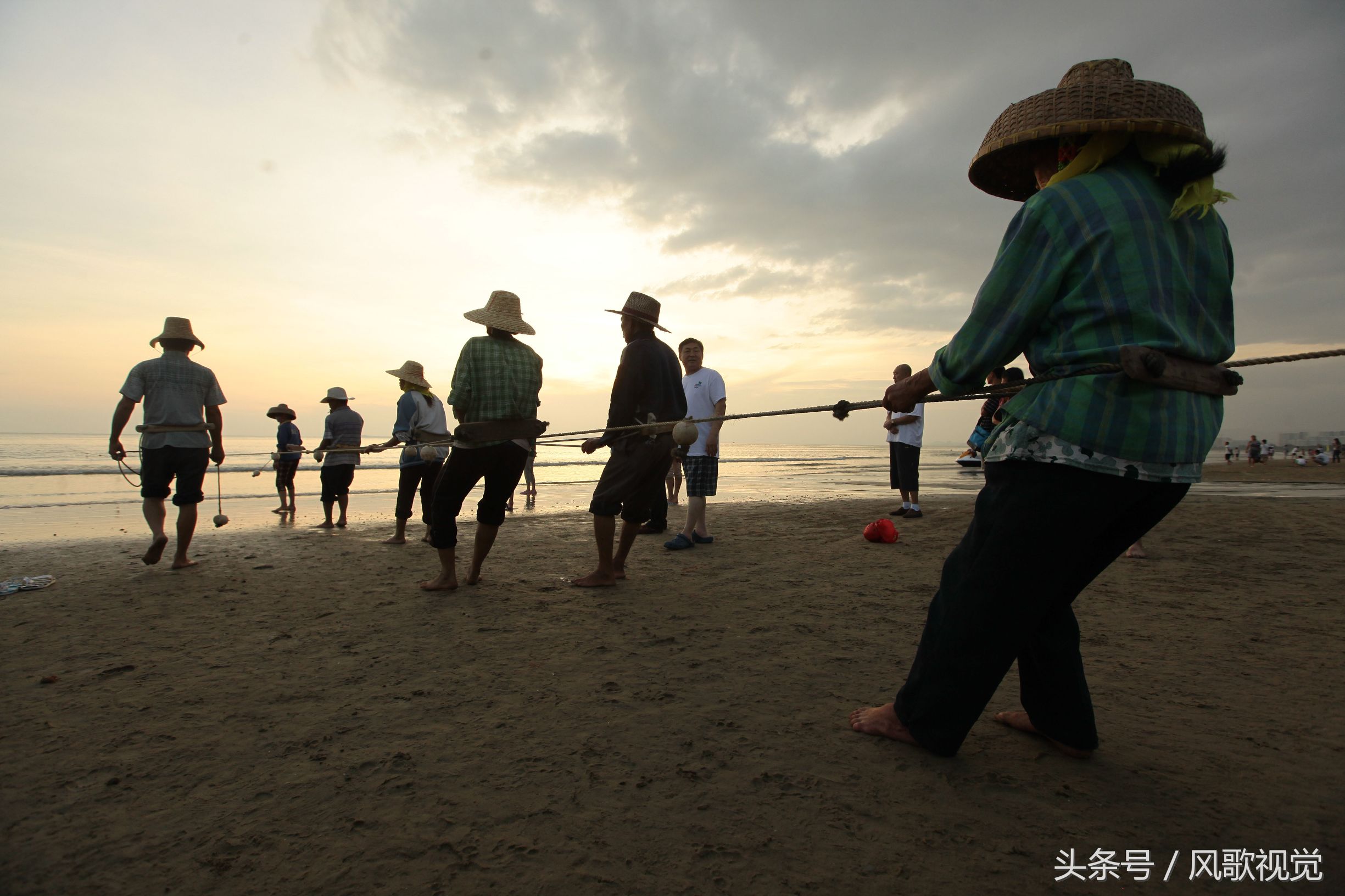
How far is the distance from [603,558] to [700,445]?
211cm

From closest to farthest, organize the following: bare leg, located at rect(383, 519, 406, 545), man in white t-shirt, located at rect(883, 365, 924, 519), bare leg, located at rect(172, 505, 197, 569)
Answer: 1. bare leg, located at rect(172, 505, 197, 569)
2. bare leg, located at rect(383, 519, 406, 545)
3. man in white t-shirt, located at rect(883, 365, 924, 519)

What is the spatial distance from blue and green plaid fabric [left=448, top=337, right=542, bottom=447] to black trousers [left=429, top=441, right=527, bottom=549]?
0.12m

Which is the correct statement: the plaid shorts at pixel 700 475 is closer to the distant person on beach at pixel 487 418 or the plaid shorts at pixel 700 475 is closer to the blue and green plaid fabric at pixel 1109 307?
the distant person on beach at pixel 487 418

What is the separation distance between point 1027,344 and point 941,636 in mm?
867

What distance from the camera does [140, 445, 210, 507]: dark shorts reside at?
522cm

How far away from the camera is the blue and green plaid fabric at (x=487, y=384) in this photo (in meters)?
4.47

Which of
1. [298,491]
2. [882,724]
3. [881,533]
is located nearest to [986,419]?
[881,533]

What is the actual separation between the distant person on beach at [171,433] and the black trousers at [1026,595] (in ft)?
18.5

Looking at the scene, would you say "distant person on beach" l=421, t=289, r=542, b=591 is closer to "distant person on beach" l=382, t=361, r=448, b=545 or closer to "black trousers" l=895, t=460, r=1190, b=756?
"distant person on beach" l=382, t=361, r=448, b=545

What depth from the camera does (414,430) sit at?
7070 millimetres

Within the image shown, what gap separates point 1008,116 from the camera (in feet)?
6.45

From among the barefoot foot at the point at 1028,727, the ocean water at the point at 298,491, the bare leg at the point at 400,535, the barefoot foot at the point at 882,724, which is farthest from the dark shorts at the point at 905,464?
the barefoot foot at the point at 882,724

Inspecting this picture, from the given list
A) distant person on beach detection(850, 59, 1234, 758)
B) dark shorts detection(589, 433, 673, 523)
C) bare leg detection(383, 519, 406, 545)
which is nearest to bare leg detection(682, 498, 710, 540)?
dark shorts detection(589, 433, 673, 523)

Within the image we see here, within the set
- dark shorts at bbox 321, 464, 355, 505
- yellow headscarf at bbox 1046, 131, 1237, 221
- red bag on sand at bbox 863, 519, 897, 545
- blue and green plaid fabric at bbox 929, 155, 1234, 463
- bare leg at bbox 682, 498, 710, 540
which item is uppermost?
yellow headscarf at bbox 1046, 131, 1237, 221
